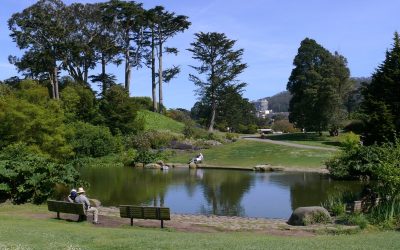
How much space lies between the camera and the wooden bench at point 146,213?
1471cm

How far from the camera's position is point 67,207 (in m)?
15.5

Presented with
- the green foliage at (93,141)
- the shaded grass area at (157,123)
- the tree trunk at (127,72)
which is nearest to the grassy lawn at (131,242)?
the green foliage at (93,141)

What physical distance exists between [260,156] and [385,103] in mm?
15923

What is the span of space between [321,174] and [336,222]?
17105 millimetres

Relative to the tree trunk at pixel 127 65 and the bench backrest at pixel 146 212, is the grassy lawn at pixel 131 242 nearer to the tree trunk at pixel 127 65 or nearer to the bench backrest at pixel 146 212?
the bench backrest at pixel 146 212

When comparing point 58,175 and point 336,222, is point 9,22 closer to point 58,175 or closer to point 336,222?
point 58,175

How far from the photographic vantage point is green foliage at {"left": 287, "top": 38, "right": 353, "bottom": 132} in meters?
51.5

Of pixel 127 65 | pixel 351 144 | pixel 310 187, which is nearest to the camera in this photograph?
pixel 310 187

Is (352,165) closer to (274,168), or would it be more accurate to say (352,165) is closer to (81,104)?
(274,168)

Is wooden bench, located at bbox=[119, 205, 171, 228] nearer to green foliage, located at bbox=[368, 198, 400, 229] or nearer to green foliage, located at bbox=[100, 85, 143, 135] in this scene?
green foliage, located at bbox=[368, 198, 400, 229]

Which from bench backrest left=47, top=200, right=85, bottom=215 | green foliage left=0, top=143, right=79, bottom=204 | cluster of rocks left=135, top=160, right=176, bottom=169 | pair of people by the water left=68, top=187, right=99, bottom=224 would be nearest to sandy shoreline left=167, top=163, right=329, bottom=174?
cluster of rocks left=135, top=160, right=176, bottom=169

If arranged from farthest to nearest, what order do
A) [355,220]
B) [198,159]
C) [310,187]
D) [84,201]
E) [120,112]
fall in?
[120,112], [198,159], [310,187], [84,201], [355,220]

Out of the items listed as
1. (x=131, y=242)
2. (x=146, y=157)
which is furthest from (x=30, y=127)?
(x=131, y=242)

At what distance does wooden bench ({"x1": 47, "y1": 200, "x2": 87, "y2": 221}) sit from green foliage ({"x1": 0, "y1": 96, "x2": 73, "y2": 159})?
14.1 meters
